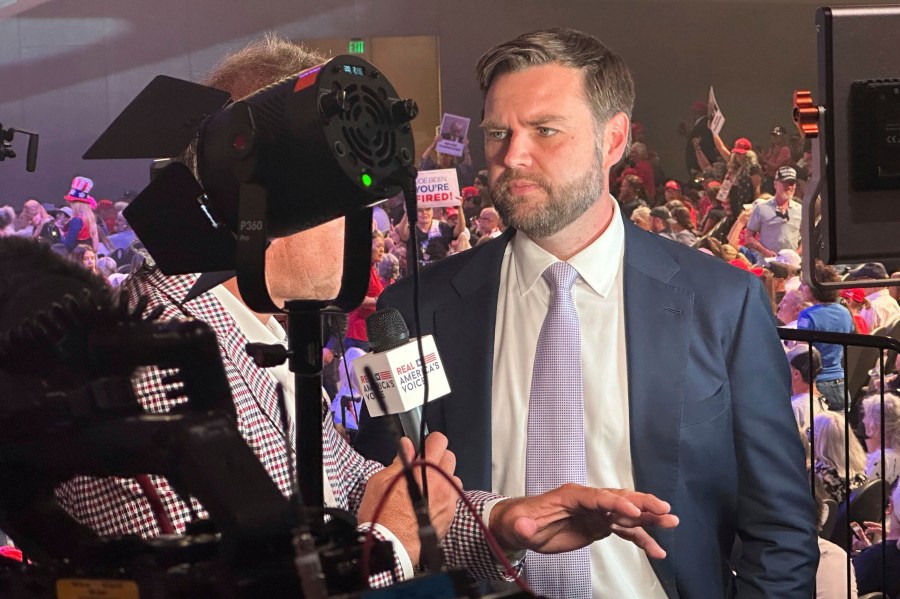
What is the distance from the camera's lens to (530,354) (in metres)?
2.21

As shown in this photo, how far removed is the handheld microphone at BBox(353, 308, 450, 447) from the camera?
70.2 inches

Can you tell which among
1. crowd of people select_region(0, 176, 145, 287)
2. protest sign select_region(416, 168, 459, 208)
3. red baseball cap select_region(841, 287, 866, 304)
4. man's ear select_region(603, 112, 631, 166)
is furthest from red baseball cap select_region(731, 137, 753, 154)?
man's ear select_region(603, 112, 631, 166)

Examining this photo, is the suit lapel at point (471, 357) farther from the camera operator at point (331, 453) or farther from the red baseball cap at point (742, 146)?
the red baseball cap at point (742, 146)

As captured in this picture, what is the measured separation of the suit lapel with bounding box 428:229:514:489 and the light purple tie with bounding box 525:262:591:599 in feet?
0.33

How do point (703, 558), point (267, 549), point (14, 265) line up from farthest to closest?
point (703, 558), point (14, 265), point (267, 549)

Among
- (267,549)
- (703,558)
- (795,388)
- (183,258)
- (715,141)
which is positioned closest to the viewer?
(267,549)

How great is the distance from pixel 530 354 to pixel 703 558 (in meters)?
0.54

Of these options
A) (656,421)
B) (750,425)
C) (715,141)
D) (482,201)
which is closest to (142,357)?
(656,421)

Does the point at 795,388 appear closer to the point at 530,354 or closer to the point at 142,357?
the point at 530,354

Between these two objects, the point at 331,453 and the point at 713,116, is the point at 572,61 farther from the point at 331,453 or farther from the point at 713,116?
the point at 713,116

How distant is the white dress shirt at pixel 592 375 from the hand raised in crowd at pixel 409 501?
2.22ft

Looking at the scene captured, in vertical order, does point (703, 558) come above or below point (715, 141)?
below

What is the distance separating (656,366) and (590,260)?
283 mm

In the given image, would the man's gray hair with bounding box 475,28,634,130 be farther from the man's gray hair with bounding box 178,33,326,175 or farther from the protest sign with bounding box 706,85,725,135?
the protest sign with bounding box 706,85,725,135
